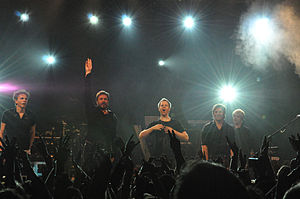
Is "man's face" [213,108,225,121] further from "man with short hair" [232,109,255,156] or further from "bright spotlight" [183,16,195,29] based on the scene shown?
"bright spotlight" [183,16,195,29]

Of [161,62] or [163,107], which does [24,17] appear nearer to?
[161,62]

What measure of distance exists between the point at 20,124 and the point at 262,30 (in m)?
7.38

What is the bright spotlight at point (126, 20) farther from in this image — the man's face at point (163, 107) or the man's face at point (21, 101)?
the man's face at point (21, 101)

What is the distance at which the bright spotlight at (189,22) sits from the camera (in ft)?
31.8

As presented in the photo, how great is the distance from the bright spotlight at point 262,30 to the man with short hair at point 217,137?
450cm

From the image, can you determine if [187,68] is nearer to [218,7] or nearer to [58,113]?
[218,7]

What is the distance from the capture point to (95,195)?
4.28 ft

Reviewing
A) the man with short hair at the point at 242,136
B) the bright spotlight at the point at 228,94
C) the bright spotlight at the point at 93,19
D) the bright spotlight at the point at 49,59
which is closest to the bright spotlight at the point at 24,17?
the bright spotlight at the point at 49,59

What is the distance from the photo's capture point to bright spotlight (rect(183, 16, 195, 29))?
9697mm

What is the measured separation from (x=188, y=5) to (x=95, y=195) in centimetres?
900

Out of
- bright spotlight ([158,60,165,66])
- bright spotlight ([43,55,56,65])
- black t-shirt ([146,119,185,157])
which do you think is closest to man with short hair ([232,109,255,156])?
black t-shirt ([146,119,185,157])

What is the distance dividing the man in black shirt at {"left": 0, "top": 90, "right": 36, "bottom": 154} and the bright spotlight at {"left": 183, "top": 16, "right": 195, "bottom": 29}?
6.25 meters

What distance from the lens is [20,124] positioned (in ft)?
17.3

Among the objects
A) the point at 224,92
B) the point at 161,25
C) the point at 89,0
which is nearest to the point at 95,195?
the point at 89,0
